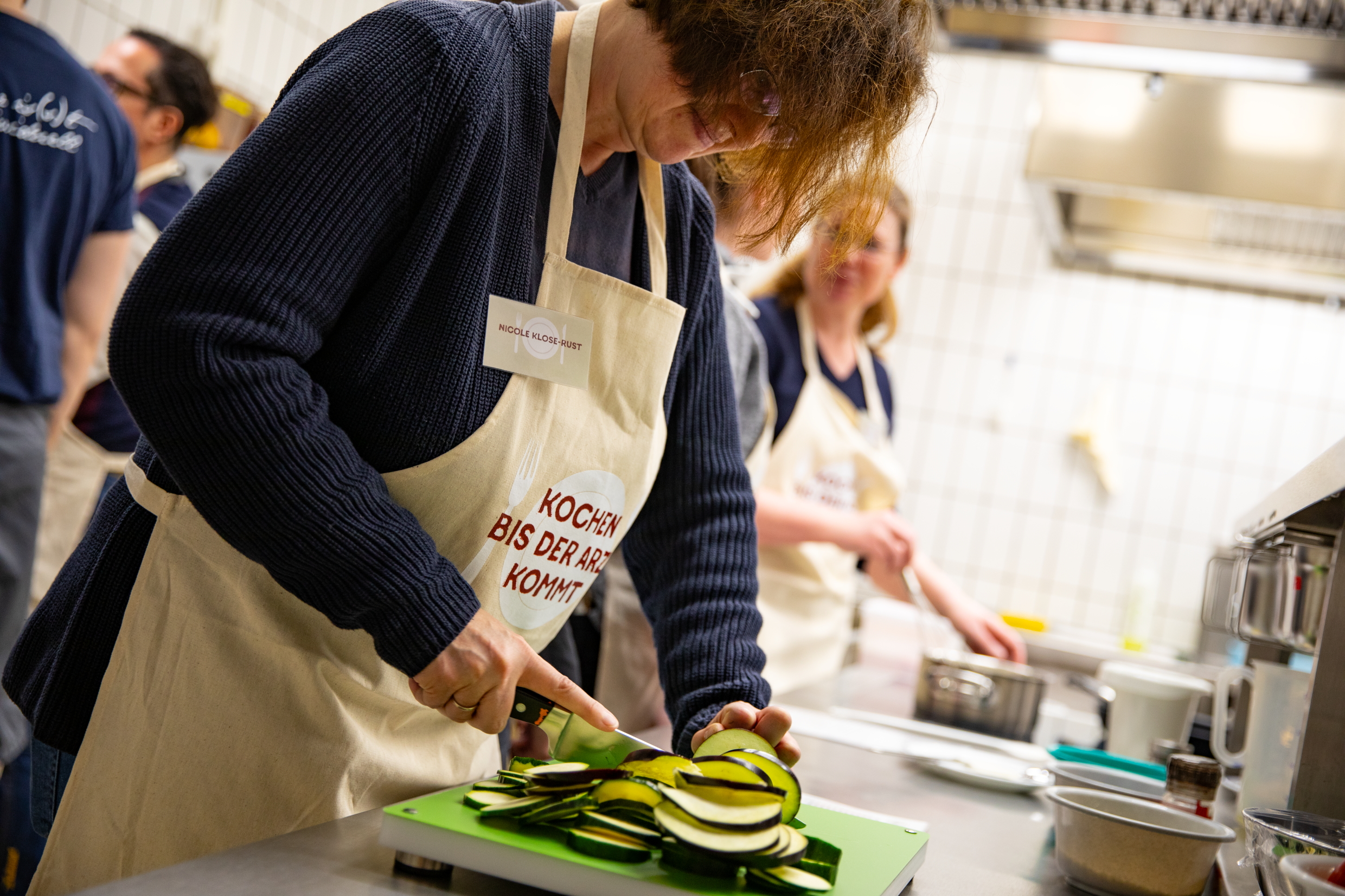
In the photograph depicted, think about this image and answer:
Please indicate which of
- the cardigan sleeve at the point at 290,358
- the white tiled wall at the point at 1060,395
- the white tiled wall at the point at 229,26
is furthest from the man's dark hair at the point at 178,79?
the white tiled wall at the point at 1060,395

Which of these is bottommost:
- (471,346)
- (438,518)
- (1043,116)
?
(438,518)

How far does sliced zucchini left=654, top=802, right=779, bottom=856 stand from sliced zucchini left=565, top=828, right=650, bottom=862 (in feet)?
0.08

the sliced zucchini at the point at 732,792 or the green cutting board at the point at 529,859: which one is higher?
the sliced zucchini at the point at 732,792

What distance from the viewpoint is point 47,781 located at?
94 centimetres

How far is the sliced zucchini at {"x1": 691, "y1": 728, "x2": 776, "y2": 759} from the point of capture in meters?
0.81

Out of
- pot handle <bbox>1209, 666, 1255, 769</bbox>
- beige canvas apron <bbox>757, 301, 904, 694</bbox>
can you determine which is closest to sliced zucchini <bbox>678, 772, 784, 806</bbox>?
pot handle <bbox>1209, 666, 1255, 769</bbox>

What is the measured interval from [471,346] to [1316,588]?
96cm

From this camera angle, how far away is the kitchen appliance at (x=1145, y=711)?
1596mm

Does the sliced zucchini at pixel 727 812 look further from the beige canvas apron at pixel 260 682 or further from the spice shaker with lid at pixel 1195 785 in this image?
the spice shaker with lid at pixel 1195 785

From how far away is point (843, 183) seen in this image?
0.95 meters

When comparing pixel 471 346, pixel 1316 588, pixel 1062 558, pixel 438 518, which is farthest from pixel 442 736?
pixel 1062 558

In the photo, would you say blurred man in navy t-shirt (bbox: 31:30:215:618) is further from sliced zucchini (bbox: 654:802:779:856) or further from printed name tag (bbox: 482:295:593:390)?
sliced zucchini (bbox: 654:802:779:856)

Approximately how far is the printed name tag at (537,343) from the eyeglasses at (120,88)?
176 cm

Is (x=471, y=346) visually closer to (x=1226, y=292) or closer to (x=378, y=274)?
(x=378, y=274)
